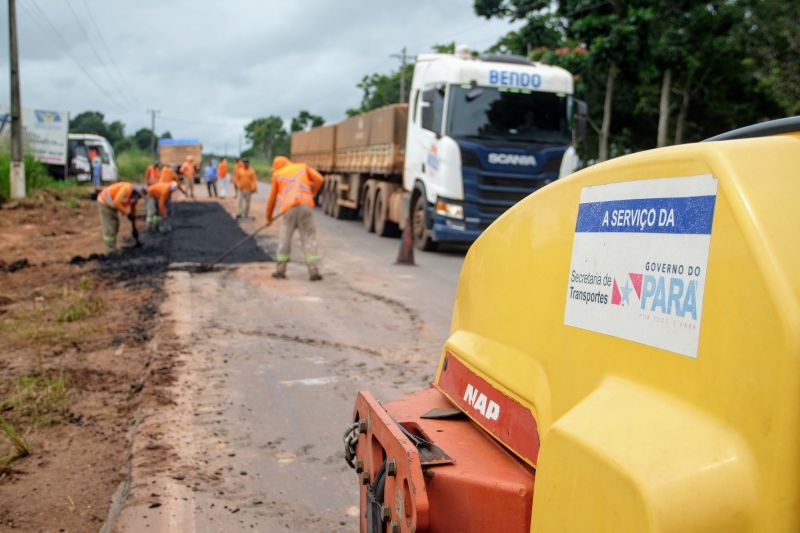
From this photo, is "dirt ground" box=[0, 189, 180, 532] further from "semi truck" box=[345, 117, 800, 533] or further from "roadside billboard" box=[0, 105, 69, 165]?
"roadside billboard" box=[0, 105, 69, 165]

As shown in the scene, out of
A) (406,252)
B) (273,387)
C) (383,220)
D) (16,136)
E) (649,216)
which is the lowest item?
(273,387)

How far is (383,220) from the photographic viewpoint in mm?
18172

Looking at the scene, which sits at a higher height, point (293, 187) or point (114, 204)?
point (293, 187)

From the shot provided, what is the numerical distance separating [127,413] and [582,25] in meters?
20.6

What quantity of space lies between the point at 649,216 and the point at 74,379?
17.4 feet

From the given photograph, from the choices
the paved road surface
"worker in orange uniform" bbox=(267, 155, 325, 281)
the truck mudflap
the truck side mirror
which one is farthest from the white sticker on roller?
the truck side mirror

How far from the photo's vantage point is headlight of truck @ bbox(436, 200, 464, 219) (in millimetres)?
13789

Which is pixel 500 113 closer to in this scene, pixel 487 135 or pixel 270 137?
pixel 487 135

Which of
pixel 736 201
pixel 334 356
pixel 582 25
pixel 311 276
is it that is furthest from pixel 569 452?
pixel 582 25

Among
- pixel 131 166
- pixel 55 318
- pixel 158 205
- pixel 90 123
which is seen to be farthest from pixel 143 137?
pixel 55 318

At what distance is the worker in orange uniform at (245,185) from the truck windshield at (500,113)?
28.3ft

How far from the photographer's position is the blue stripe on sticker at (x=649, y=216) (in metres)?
1.60

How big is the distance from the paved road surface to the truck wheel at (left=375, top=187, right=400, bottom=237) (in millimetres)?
6435

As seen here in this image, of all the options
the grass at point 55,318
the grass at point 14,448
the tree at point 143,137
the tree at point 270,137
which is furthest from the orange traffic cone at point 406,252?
the tree at point 143,137
